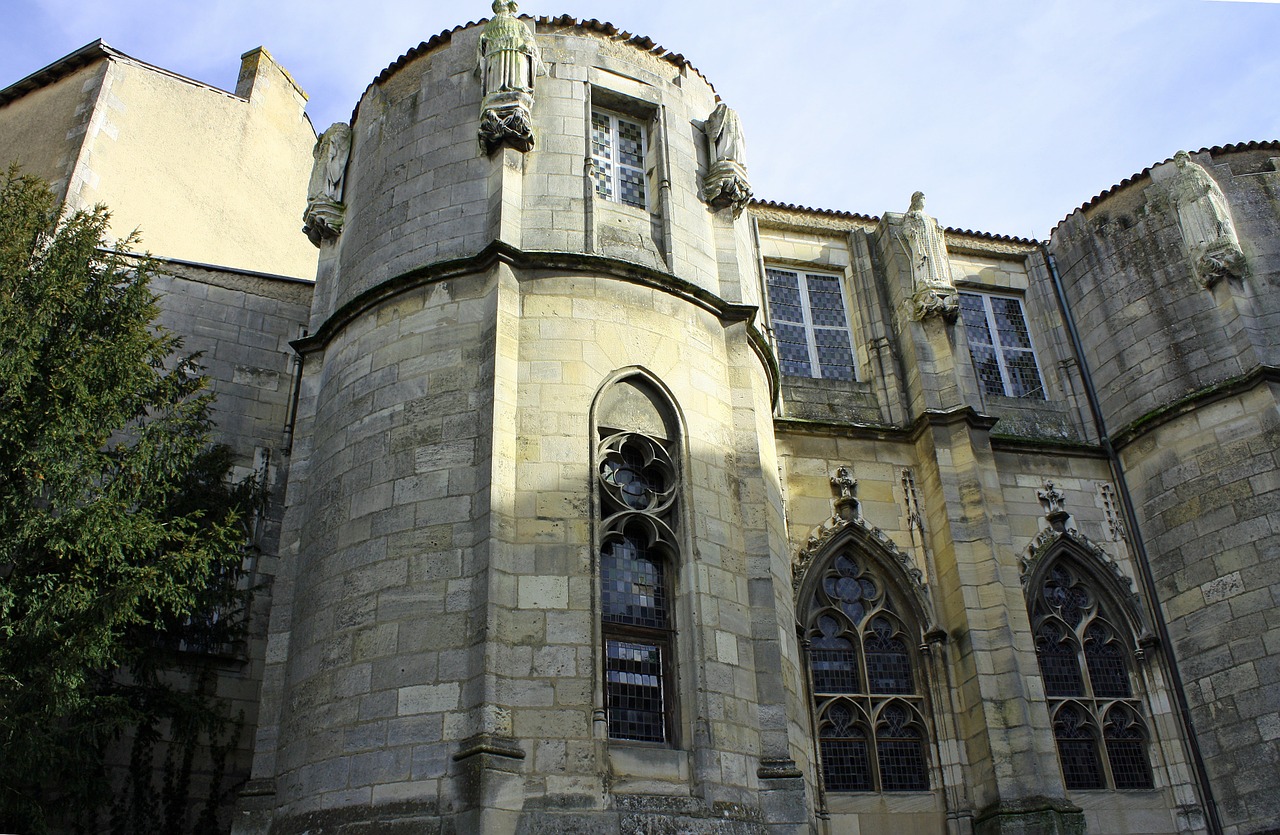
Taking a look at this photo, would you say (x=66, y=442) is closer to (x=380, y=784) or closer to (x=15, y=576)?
(x=15, y=576)

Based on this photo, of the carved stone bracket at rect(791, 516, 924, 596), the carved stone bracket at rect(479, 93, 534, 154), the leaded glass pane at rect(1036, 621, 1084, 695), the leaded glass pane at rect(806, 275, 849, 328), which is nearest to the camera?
the carved stone bracket at rect(479, 93, 534, 154)

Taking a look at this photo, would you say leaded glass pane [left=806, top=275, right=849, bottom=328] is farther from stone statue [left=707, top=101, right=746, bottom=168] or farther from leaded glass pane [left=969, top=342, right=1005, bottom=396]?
stone statue [left=707, top=101, right=746, bottom=168]

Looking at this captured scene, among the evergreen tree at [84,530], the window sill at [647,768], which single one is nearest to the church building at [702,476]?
the window sill at [647,768]

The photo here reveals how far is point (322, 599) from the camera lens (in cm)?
996

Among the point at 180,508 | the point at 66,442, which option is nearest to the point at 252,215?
the point at 180,508

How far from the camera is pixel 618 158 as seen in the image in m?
13.0

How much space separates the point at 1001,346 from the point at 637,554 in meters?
8.75

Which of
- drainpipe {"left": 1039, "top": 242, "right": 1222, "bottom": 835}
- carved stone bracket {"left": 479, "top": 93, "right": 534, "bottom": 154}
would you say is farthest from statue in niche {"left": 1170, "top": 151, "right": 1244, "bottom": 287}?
carved stone bracket {"left": 479, "top": 93, "right": 534, "bottom": 154}

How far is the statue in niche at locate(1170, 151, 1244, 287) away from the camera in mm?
15117

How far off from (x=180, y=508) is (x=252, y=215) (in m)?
9.96

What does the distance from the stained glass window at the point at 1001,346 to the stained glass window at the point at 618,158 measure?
19.5 feet

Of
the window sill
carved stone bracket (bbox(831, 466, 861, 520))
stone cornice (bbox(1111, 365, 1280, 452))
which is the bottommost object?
the window sill

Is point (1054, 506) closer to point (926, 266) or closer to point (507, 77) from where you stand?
point (926, 266)

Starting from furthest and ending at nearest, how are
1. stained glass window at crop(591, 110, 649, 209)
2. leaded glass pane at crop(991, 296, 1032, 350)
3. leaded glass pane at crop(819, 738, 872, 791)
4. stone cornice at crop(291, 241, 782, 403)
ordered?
leaded glass pane at crop(991, 296, 1032, 350), stained glass window at crop(591, 110, 649, 209), leaded glass pane at crop(819, 738, 872, 791), stone cornice at crop(291, 241, 782, 403)
